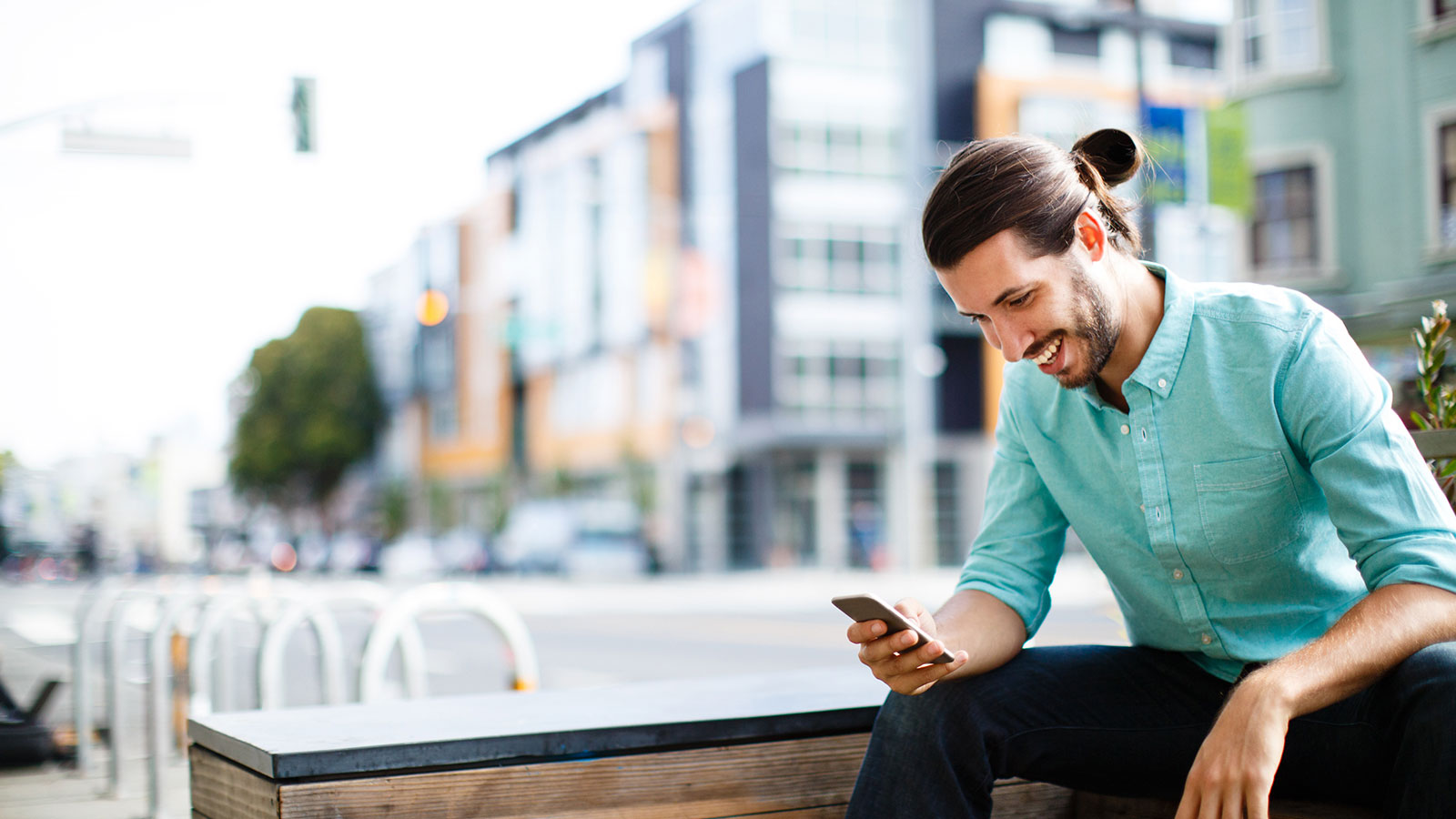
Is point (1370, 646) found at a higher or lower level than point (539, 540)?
higher

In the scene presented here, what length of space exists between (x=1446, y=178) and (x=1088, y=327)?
1702 cm

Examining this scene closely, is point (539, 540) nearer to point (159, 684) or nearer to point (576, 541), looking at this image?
point (576, 541)

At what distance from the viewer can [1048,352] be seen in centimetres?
194

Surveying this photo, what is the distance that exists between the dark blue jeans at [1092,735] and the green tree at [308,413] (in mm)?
56066

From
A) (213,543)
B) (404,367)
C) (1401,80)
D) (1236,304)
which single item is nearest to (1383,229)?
(1401,80)

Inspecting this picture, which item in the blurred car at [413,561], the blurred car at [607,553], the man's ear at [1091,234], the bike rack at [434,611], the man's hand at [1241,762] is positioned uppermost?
the man's ear at [1091,234]

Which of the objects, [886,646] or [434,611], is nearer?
[886,646]

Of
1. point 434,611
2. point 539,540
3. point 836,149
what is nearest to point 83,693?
point 434,611

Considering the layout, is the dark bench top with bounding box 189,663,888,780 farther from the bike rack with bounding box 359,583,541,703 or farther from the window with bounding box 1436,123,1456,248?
the window with bounding box 1436,123,1456,248

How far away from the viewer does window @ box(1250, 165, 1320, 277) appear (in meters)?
18.4

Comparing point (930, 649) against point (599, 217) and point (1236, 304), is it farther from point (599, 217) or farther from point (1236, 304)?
point (599, 217)

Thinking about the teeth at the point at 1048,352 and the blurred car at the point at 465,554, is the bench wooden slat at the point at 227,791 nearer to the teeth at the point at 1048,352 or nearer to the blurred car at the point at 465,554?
the teeth at the point at 1048,352

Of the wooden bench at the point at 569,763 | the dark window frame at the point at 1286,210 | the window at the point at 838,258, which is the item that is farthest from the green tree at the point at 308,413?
the wooden bench at the point at 569,763

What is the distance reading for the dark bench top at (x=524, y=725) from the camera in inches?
76.8
